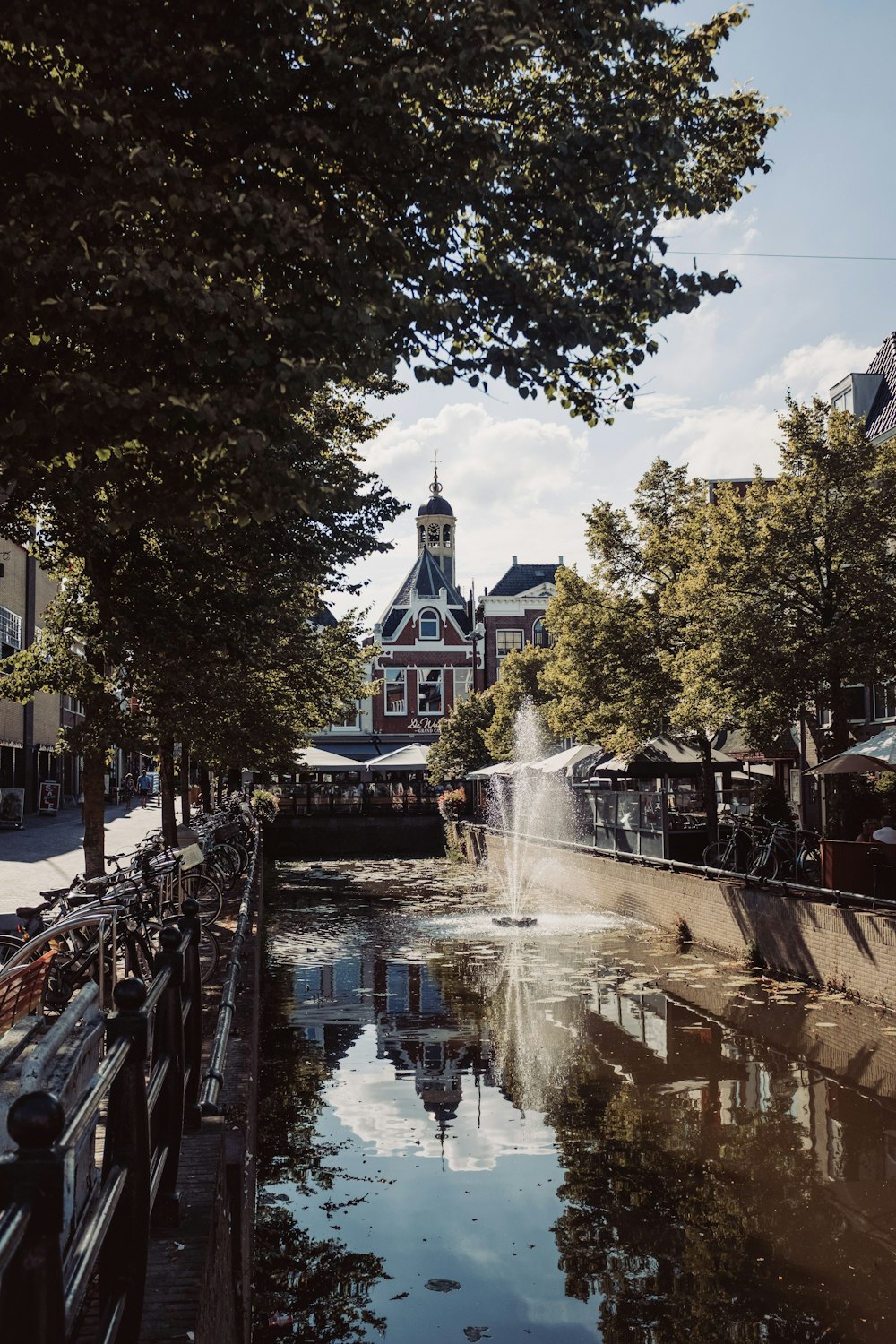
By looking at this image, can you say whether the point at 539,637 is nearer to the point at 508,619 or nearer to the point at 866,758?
the point at 508,619

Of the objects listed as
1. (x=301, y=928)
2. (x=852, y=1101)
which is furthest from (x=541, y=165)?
(x=301, y=928)

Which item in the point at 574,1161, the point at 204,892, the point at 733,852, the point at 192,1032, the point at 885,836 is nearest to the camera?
the point at 192,1032

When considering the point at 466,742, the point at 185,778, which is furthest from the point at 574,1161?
the point at 466,742

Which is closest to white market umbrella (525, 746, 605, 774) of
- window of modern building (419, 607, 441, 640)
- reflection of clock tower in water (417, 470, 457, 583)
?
window of modern building (419, 607, 441, 640)

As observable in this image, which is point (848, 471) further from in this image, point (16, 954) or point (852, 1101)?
point (16, 954)

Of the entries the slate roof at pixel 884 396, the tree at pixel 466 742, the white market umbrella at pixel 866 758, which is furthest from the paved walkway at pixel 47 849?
the slate roof at pixel 884 396

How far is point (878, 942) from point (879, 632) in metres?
6.23

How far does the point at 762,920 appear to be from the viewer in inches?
643

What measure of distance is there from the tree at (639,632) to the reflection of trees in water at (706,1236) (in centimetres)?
1199

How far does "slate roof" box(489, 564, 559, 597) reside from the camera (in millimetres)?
68000

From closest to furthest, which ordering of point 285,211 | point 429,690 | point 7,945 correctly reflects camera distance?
1. point 285,211
2. point 7,945
3. point 429,690

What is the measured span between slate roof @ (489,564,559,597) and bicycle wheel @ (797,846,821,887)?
4946 centimetres

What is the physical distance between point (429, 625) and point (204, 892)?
2134 inches

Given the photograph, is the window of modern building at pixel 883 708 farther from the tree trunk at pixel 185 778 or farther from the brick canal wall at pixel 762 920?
A: the tree trunk at pixel 185 778
